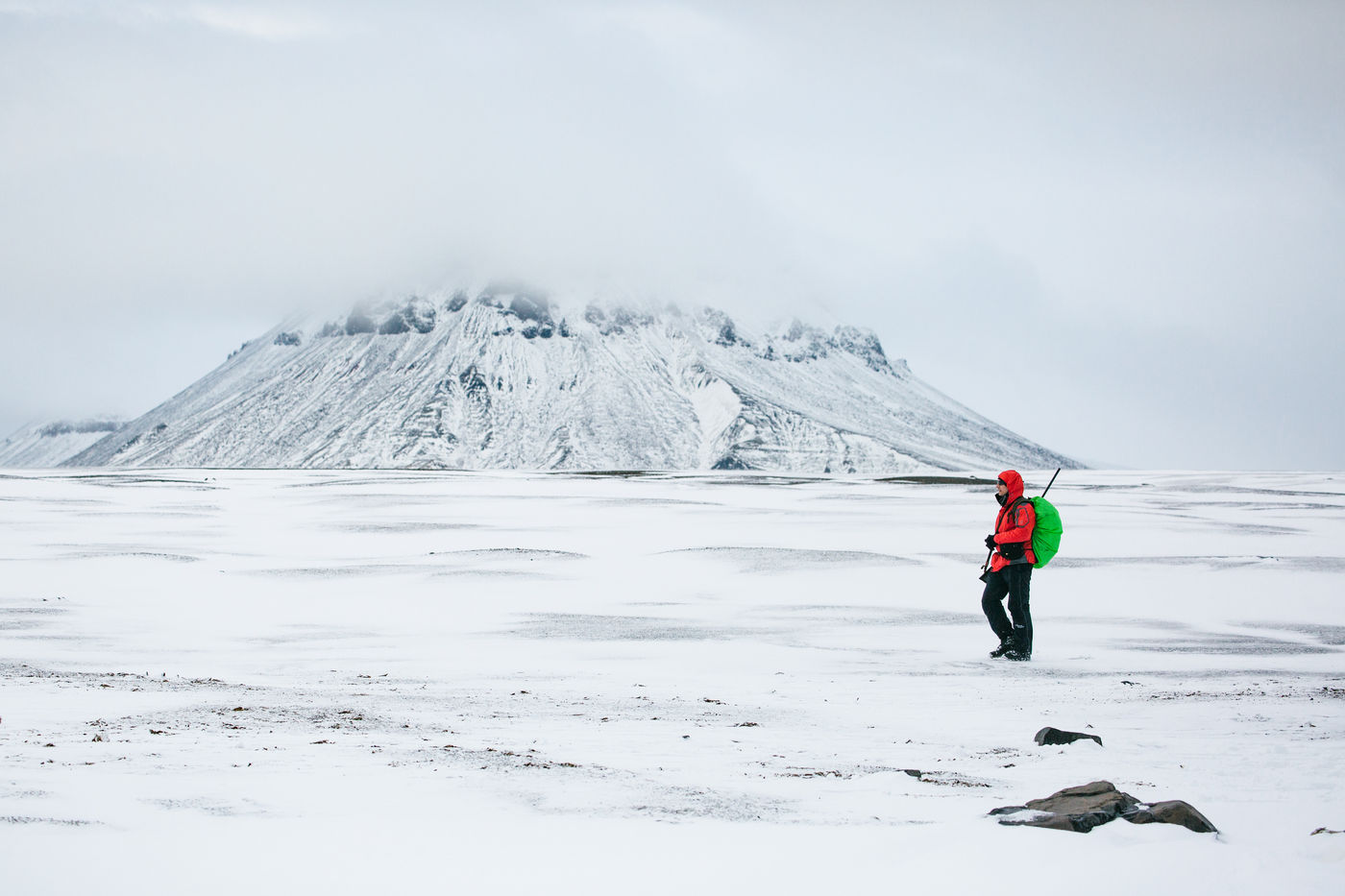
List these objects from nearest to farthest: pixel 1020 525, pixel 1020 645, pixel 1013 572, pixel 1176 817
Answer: pixel 1176 817 → pixel 1020 645 → pixel 1020 525 → pixel 1013 572

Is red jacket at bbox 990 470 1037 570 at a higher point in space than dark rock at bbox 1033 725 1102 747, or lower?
higher

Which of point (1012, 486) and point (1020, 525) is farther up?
point (1012, 486)

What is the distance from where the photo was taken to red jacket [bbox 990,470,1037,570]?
1347 cm

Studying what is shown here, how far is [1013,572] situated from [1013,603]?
385mm

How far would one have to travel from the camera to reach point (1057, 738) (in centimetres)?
856

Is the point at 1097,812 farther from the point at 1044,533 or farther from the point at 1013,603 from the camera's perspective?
the point at 1044,533

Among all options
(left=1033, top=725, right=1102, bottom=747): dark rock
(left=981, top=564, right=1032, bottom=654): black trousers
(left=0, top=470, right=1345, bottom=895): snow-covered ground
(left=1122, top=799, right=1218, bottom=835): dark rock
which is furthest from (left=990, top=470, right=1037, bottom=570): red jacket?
(left=1122, top=799, right=1218, bottom=835): dark rock

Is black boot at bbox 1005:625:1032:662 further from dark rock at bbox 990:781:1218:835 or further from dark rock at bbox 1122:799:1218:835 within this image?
dark rock at bbox 1122:799:1218:835

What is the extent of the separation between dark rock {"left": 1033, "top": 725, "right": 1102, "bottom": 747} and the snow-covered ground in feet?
0.66

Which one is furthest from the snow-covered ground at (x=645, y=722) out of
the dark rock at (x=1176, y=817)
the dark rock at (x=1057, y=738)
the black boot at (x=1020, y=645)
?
the black boot at (x=1020, y=645)

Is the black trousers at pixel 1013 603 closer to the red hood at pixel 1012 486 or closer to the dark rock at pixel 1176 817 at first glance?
the red hood at pixel 1012 486

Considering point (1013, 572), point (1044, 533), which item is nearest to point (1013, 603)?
point (1013, 572)

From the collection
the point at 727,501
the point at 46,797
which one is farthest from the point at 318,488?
the point at 46,797

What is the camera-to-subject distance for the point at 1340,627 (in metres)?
16.7
